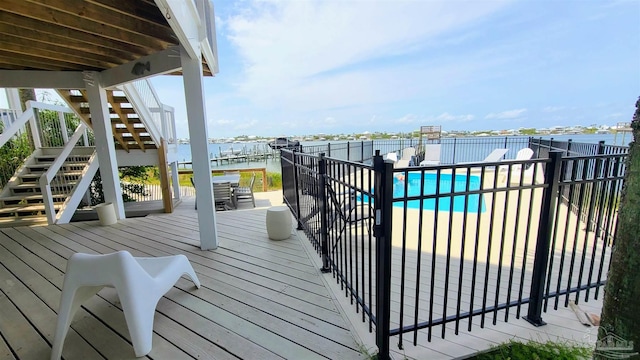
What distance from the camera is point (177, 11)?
240cm

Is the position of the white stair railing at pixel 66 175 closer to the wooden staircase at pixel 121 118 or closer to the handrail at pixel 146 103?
the wooden staircase at pixel 121 118

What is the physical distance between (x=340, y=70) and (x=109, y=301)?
26677 millimetres

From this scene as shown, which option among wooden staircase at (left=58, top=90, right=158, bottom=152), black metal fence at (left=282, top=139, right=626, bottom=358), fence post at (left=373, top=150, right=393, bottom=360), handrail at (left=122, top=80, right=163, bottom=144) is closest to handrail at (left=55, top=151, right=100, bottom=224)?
wooden staircase at (left=58, top=90, right=158, bottom=152)

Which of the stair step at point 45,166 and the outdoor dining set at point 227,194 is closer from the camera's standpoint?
the stair step at point 45,166

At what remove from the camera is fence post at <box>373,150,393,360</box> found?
1484mm

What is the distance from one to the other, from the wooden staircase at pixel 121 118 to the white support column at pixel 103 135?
25.9 inches

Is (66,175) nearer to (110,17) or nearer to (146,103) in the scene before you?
(146,103)

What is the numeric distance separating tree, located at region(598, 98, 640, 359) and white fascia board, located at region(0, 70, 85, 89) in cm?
628

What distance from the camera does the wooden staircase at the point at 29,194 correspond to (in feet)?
16.8

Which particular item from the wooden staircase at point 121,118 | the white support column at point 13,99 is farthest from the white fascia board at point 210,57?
the white support column at point 13,99

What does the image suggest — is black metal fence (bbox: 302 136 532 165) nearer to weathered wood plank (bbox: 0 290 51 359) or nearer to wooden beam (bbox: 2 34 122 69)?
wooden beam (bbox: 2 34 122 69)

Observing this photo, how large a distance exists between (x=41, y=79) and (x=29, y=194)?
8.52 feet

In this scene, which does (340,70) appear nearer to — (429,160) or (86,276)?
(429,160)

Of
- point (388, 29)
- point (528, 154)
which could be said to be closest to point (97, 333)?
point (528, 154)
